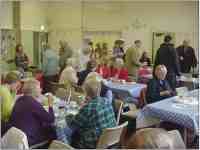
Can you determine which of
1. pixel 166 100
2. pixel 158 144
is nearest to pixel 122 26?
pixel 166 100

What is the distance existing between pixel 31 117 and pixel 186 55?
4.61m

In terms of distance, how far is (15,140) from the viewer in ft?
6.72

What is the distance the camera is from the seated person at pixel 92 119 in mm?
2438

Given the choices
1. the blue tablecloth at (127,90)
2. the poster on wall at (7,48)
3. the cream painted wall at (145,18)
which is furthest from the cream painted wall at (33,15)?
the blue tablecloth at (127,90)

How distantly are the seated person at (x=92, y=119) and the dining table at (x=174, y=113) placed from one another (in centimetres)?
81

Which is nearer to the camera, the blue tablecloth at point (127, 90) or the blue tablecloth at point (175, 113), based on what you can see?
the blue tablecloth at point (175, 113)

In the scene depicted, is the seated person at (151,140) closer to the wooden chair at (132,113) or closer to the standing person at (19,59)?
the wooden chair at (132,113)

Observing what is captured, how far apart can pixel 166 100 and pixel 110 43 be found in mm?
4378

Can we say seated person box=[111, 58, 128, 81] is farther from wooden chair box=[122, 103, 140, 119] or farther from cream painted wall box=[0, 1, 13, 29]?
cream painted wall box=[0, 1, 13, 29]

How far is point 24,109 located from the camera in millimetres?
2414

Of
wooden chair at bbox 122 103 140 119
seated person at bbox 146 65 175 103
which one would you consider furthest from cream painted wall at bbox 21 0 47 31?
seated person at bbox 146 65 175 103

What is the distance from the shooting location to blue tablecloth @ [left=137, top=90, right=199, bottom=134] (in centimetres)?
303

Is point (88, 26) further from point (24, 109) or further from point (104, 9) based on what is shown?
point (24, 109)

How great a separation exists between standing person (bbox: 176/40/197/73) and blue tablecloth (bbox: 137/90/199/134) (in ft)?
10.5
